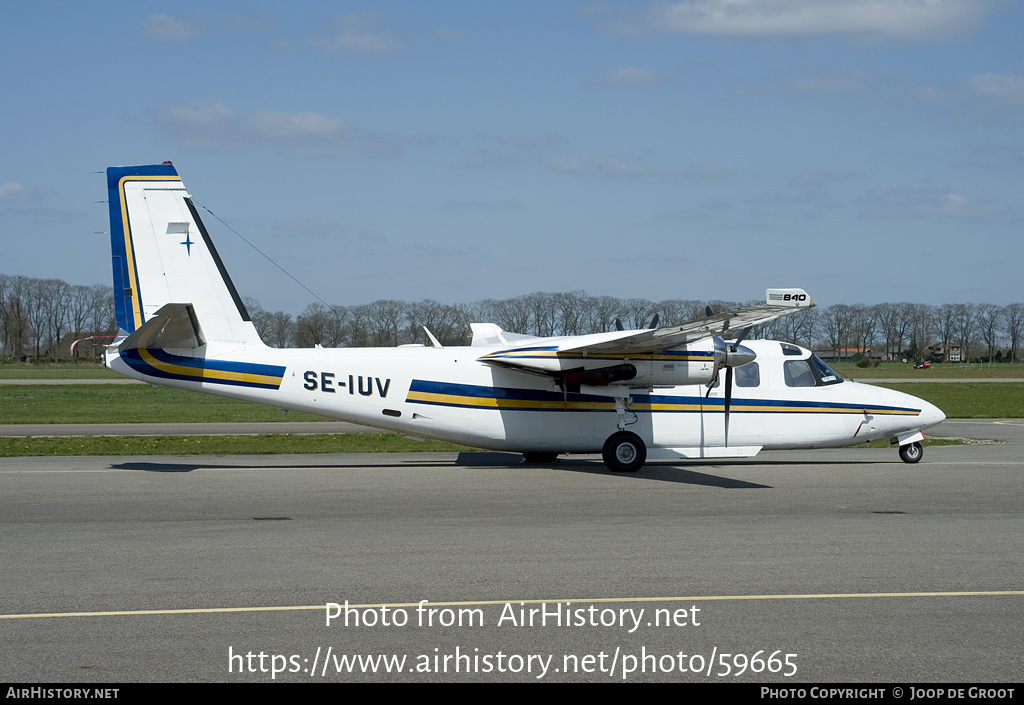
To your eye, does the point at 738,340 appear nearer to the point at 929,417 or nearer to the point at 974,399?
the point at 929,417

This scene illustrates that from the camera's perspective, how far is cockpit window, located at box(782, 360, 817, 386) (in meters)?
19.6

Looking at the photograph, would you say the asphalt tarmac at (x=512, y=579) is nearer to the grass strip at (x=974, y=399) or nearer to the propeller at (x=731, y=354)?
the propeller at (x=731, y=354)

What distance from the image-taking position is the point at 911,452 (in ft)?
65.3

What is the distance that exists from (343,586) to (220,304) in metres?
10.6

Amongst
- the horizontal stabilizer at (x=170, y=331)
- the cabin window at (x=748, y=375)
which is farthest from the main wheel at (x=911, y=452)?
the horizontal stabilizer at (x=170, y=331)

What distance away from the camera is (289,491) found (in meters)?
15.4

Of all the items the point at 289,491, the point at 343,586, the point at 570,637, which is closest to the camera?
the point at 570,637

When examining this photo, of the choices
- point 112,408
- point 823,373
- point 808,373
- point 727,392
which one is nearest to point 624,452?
point 727,392

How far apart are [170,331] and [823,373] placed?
42.9ft

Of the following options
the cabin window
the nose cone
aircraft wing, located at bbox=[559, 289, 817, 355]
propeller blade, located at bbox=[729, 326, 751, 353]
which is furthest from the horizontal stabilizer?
the nose cone

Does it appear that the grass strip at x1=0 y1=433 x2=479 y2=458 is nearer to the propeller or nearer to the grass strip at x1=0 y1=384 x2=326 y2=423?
the grass strip at x1=0 y1=384 x2=326 y2=423

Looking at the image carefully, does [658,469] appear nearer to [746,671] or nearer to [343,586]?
[343,586]

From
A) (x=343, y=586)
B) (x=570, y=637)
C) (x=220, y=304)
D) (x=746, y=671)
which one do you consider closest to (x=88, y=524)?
(x=343, y=586)

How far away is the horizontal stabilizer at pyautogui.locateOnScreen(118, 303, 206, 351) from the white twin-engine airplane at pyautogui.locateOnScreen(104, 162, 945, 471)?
0.09ft
